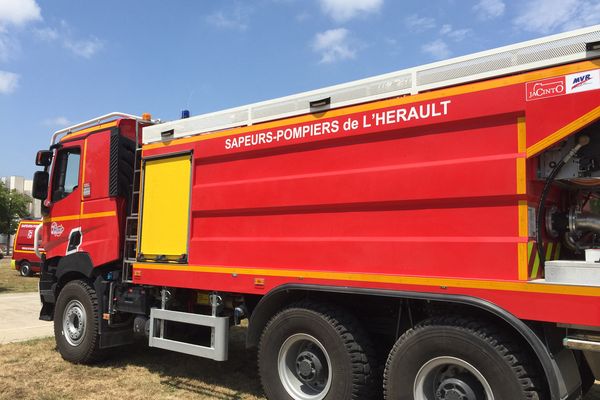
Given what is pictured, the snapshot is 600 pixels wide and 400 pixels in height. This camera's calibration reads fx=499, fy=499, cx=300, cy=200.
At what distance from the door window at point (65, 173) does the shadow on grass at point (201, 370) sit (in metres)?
2.30

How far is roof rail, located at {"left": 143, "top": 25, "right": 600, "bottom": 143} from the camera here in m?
3.18

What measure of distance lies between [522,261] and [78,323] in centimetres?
547

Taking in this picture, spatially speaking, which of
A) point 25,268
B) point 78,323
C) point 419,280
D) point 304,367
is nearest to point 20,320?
point 78,323

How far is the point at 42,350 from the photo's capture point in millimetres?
7062

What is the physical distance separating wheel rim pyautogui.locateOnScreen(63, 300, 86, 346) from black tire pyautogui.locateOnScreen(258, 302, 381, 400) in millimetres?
3070

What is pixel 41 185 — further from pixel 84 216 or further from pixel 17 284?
pixel 17 284

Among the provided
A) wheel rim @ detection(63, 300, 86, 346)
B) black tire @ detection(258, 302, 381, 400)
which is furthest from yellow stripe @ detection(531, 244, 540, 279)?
wheel rim @ detection(63, 300, 86, 346)

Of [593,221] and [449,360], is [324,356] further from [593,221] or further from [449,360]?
[593,221]

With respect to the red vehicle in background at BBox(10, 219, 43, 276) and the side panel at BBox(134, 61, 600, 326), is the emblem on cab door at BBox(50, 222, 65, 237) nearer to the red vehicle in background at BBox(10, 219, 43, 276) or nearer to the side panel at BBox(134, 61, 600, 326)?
the side panel at BBox(134, 61, 600, 326)

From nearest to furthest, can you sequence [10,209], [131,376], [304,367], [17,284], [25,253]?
[304,367], [131,376], [17,284], [25,253], [10,209]

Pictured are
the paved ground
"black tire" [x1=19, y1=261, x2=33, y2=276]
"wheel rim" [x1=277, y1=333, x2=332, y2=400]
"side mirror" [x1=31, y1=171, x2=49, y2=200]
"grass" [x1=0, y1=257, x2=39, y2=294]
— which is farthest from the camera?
"black tire" [x1=19, y1=261, x2=33, y2=276]

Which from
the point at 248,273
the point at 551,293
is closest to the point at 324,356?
the point at 248,273

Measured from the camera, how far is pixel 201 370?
605 cm

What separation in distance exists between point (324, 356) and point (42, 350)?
16.1ft
